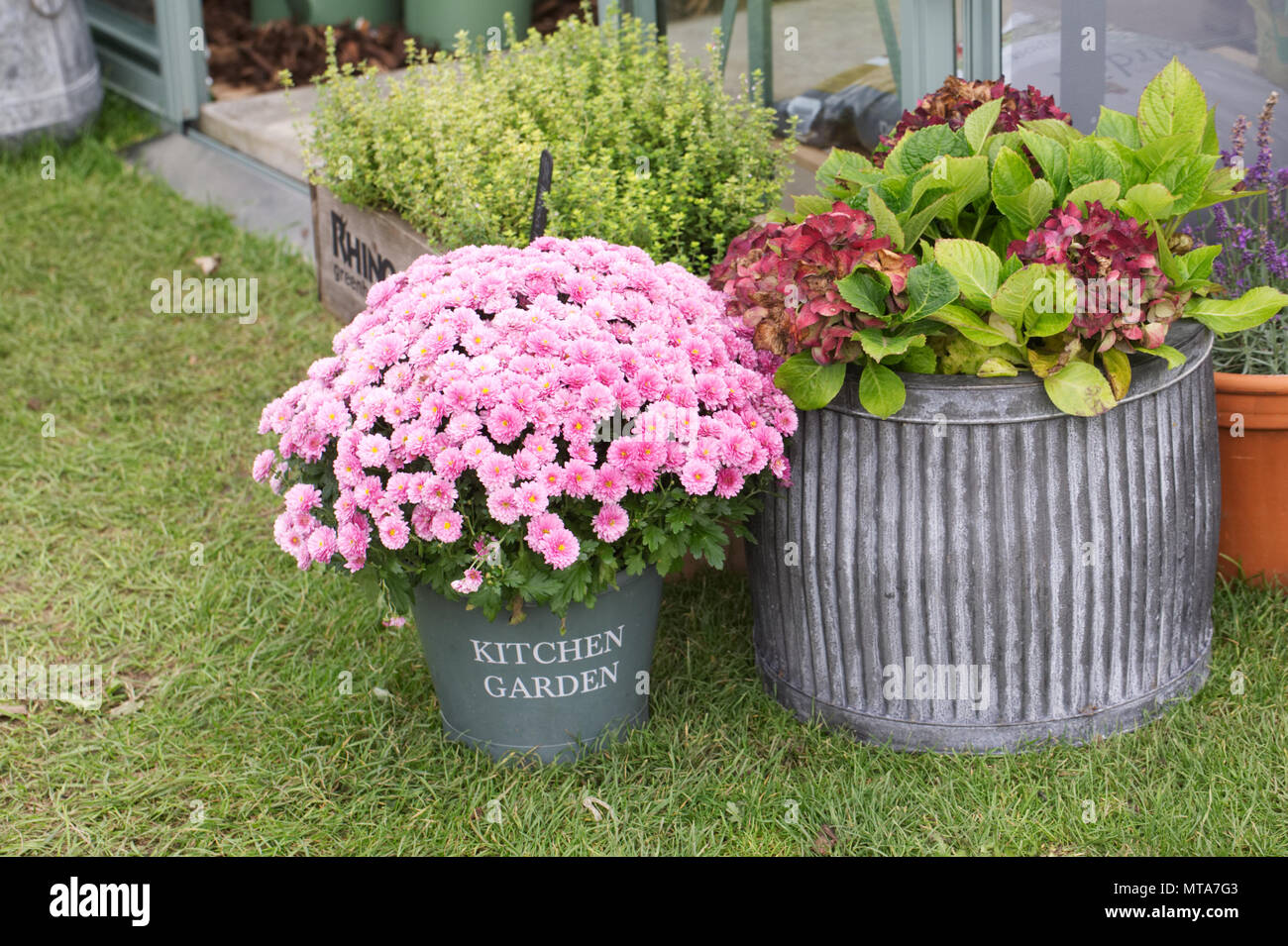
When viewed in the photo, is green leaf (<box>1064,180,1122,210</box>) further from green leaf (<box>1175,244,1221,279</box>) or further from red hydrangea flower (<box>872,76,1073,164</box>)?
red hydrangea flower (<box>872,76,1073,164</box>)

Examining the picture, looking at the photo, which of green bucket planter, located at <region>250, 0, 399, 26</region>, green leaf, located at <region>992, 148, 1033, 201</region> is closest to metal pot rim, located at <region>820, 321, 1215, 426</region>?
green leaf, located at <region>992, 148, 1033, 201</region>

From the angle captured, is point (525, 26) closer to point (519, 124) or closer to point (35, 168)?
point (35, 168)

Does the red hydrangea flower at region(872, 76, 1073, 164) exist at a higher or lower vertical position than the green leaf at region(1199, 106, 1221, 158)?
higher

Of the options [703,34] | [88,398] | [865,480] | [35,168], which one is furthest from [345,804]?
[35,168]

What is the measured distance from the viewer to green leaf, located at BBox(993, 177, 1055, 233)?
7.34ft

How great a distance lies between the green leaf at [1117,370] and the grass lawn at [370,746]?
692mm

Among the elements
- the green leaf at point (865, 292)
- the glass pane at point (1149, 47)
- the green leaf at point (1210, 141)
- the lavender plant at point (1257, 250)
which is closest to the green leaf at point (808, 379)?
the green leaf at point (865, 292)

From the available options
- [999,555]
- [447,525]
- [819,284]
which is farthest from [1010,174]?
[447,525]

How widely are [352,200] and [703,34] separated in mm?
1327

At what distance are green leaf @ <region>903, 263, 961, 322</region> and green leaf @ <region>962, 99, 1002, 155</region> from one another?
13.7 inches

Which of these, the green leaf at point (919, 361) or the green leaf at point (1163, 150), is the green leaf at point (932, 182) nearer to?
the green leaf at point (919, 361)

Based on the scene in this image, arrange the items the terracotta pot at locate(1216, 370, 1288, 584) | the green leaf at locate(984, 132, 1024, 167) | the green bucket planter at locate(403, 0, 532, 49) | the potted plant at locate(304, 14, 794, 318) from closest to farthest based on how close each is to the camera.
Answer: the green leaf at locate(984, 132, 1024, 167) < the terracotta pot at locate(1216, 370, 1288, 584) < the potted plant at locate(304, 14, 794, 318) < the green bucket planter at locate(403, 0, 532, 49)

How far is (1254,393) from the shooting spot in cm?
277

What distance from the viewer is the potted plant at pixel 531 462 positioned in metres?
2.20
